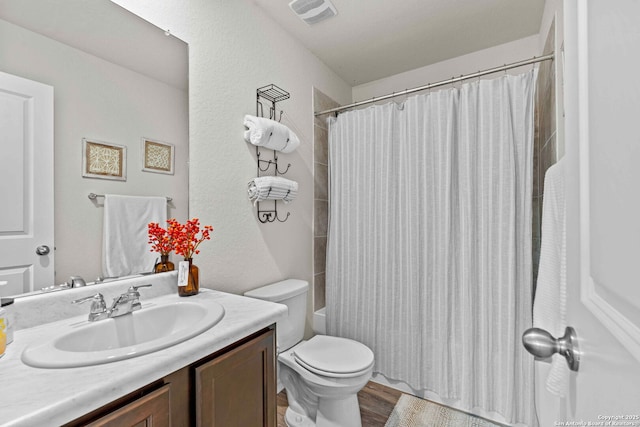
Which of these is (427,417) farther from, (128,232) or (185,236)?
(128,232)

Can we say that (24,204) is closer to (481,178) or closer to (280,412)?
(280,412)

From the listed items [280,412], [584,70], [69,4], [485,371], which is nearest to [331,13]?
[69,4]

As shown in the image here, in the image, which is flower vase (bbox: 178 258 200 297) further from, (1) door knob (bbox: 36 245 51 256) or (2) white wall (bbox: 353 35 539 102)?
(2) white wall (bbox: 353 35 539 102)

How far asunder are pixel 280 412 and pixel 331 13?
95.0 inches

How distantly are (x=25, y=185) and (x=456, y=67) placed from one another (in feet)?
8.70

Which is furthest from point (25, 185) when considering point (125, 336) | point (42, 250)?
point (125, 336)

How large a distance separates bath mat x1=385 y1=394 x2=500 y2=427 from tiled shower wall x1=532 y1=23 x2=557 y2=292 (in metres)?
0.87

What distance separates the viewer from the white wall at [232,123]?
140 cm

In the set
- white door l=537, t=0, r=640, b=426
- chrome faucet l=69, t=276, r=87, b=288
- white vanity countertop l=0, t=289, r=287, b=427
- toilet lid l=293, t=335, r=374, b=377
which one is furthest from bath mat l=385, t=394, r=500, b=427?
chrome faucet l=69, t=276, r=87, b=288

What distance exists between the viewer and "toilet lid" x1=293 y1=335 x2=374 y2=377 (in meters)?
1.42

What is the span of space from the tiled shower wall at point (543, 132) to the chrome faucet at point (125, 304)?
6.37ft

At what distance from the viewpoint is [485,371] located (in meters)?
1.64

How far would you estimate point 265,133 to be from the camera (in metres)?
1.61

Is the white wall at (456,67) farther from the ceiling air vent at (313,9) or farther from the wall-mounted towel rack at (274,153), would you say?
the wall-mounted towel rack at (274,153)
